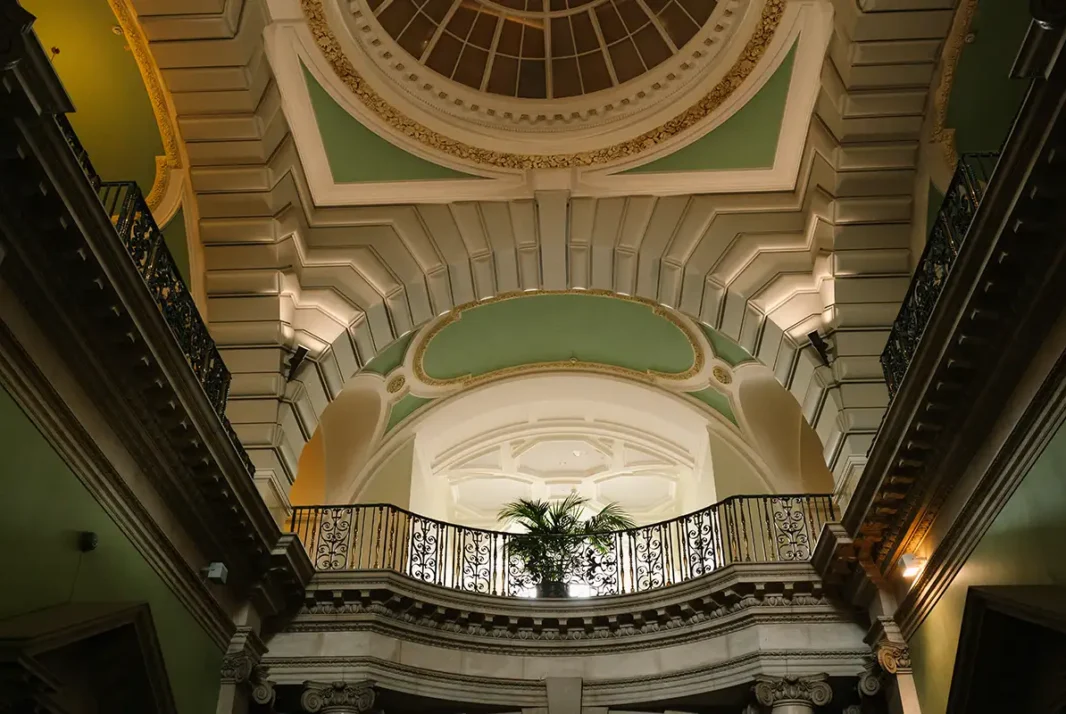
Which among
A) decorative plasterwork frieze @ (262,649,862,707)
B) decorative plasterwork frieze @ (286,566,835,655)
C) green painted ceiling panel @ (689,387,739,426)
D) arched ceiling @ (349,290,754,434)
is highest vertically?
arched ceiling @ (349,290,754,434)

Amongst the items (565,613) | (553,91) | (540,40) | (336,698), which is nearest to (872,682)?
(565,613)

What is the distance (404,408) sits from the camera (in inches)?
647

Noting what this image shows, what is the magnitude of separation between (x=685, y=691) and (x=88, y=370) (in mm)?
7476

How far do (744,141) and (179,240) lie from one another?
6.88 metres

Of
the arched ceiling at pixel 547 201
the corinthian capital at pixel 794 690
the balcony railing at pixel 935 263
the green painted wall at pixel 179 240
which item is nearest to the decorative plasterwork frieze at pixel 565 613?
the corinthian capital at pixel 794 690

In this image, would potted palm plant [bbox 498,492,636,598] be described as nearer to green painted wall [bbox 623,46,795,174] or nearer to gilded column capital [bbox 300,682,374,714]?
gilded column capital [bbox 300,682,374,714]

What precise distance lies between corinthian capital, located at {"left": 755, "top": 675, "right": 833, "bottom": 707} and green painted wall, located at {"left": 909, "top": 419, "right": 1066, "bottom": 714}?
149 centimetres

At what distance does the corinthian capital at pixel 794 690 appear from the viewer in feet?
33.4

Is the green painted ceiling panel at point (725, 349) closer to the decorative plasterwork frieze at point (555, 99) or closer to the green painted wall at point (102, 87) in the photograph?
the decorative plasterwork frieze at point (555, 99)

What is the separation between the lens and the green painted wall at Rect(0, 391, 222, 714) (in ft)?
19.6

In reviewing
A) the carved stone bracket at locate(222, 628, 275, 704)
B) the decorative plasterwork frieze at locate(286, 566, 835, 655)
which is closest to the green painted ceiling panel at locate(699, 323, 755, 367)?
the decorative plasterwork frieze at locate(286, 566, 835, 655)

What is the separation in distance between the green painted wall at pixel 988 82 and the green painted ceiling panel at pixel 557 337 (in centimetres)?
578

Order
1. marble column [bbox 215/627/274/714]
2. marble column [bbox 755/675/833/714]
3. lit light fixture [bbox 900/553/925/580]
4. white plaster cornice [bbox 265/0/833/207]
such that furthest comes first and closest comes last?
white plaster cornice [bbox 265/0/833/207] → marble column [bbox 755/675/833/714] → marble column [bbox 215/627/274/714] → lit light fixture [bbox 900/553/925/580]

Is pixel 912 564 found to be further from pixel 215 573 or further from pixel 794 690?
pixel 215 573
